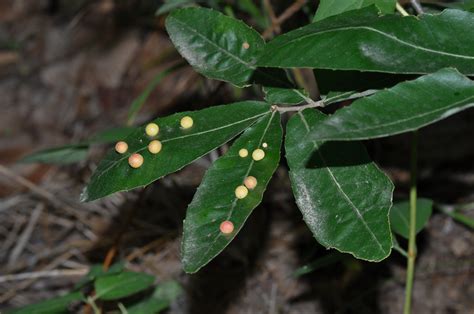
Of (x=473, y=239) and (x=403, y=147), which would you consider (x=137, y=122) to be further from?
(x=473, y=239)

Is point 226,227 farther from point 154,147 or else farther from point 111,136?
point 111,136

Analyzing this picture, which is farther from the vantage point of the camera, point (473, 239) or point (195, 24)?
point (473, 239)

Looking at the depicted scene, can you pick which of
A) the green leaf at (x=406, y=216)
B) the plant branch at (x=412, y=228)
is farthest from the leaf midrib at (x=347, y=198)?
the green leaf at (x=406, y=216)

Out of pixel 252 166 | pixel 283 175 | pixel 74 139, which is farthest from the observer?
pixel 74 139

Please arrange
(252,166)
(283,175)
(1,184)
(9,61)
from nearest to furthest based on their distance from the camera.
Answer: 1. (252,166)
2. (283,175)
3. (1,184)
4. (9,61)

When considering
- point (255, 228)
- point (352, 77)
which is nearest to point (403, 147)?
point (255, 228)

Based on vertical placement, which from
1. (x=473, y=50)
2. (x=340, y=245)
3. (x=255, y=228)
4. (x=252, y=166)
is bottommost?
(x=255, y=228)

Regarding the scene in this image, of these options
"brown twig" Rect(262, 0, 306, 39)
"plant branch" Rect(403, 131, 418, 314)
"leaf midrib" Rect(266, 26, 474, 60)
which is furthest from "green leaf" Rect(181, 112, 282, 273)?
"brown twig" Rect(262, 0, 306, 39)

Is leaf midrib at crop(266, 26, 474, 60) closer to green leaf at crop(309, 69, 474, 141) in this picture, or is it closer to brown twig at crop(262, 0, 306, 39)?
green leaf at crop(309, 69, 474, 141)
